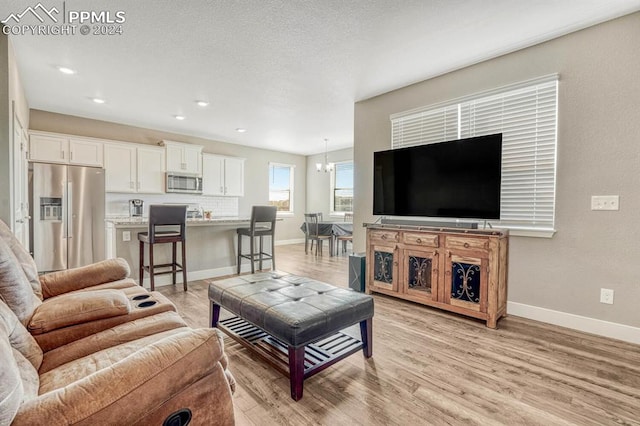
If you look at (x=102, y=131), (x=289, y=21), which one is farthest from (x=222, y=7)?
(x=102, y=131)

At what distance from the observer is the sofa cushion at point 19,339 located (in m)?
1.10

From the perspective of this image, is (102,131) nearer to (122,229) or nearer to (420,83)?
(122,229)

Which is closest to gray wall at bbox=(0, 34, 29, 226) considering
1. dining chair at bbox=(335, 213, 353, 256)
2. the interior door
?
the interior door

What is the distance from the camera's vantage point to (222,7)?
236 centimetres

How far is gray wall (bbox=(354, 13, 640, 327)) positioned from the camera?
2459mm

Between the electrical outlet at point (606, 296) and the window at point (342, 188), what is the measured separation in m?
5.59

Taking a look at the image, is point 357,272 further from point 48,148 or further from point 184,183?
point 48,148

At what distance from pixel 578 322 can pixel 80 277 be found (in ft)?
13.2

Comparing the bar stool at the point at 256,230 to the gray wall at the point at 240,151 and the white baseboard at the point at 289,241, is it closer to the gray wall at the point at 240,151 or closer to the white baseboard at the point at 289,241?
the gray wall at the point at 240,151

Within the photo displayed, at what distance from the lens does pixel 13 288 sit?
1.27m

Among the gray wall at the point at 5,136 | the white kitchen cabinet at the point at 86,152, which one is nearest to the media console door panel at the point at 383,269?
the gray wall at the point at 5,136

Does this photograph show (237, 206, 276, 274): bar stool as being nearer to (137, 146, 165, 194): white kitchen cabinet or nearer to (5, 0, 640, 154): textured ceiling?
(5, 0, 640, 154): textured ceiling

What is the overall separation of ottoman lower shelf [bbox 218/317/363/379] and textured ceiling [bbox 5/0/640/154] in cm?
250

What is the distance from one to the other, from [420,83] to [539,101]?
1.30 metres
